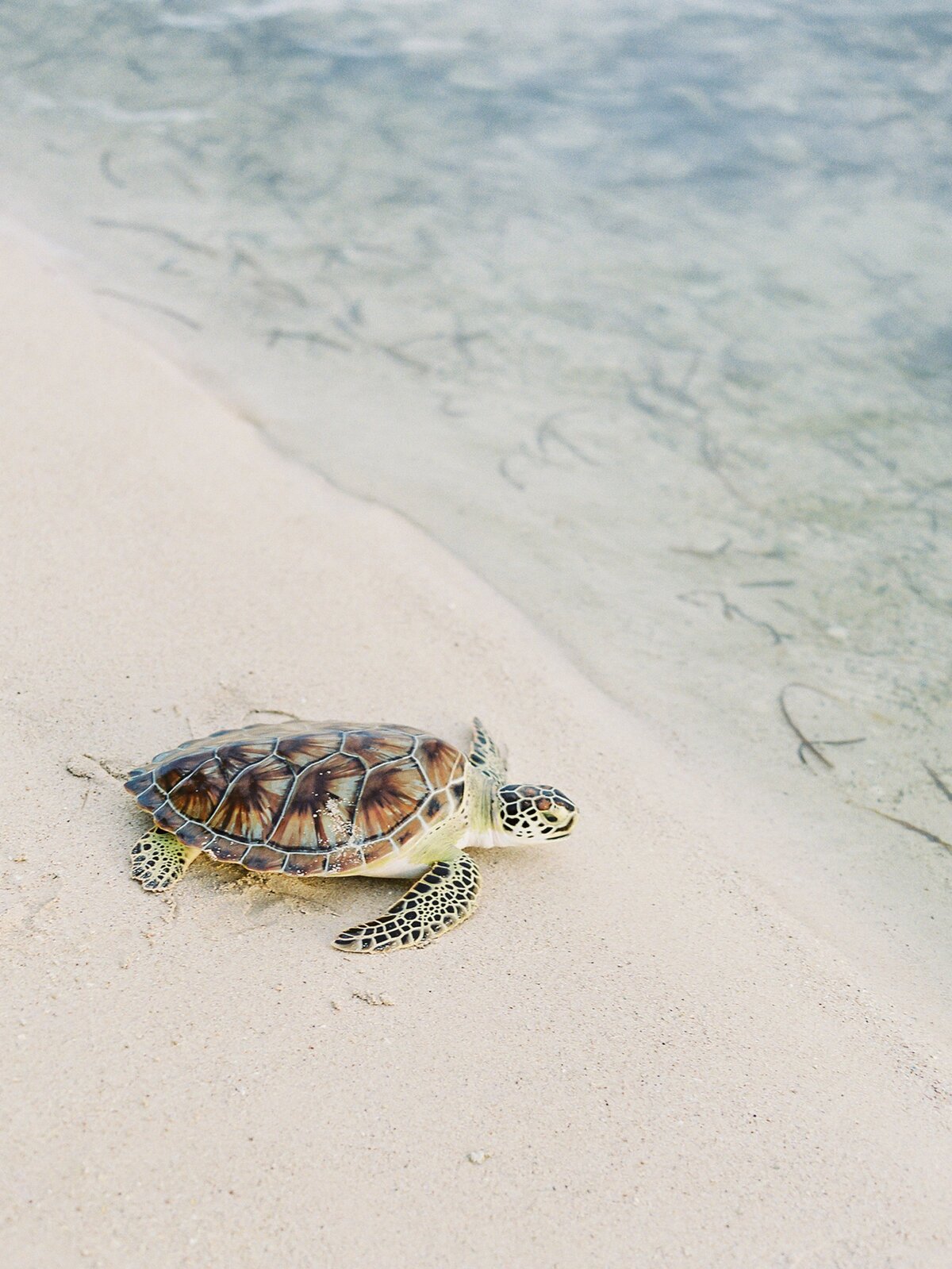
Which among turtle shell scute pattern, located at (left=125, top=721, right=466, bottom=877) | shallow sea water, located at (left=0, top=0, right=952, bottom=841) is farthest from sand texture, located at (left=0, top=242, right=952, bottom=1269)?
shallow sea water, located at (left=0, top=0, right=952, bottom=841)

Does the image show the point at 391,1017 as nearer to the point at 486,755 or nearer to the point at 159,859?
the point at 159,859

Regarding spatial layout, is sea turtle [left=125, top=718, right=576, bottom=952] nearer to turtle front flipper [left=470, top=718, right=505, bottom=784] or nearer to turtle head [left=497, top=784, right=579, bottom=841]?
Result: turtle head [left=497, top=784, right=579, bottom=841]

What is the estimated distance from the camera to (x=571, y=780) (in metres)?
3.88

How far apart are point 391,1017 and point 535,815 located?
2.74ft

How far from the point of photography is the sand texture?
2.37 metres

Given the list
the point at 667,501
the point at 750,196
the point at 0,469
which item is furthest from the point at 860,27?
the point at 0,469

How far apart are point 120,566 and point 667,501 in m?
2.96

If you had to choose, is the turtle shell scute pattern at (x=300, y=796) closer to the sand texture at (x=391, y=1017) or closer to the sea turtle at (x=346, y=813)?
Answer: the sea turtle at (x=346, y=813)

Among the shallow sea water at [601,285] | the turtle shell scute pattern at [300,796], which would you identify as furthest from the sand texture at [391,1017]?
the shallow sea water at [601,285]

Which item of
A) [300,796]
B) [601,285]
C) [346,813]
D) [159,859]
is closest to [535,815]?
[346,813]

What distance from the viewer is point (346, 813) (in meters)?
3.14

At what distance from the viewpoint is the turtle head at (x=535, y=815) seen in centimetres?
334

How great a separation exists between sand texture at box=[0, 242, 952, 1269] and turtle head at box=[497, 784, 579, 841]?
16 cm

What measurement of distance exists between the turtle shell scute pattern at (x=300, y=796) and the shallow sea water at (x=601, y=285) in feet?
4.80
